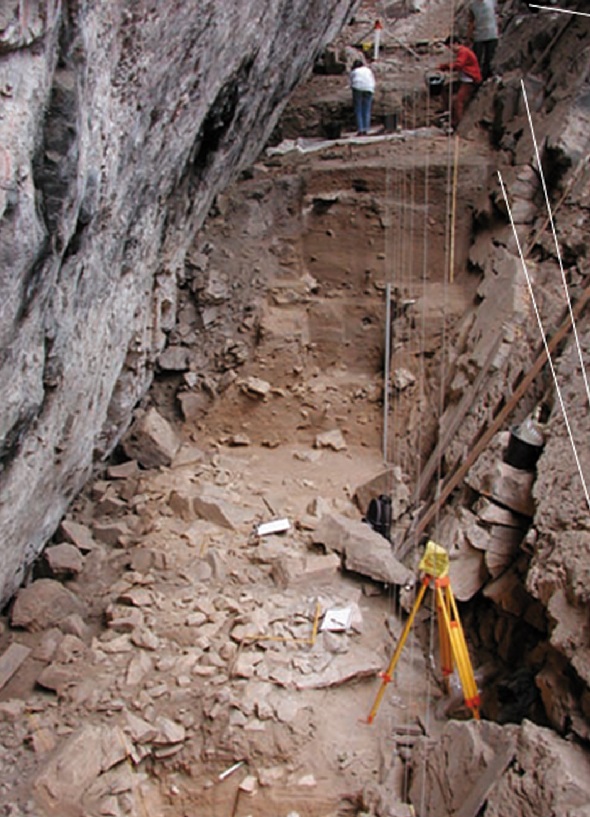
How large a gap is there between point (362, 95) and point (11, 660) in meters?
8.53

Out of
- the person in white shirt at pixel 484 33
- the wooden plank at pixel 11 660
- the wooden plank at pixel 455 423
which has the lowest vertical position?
the wooden plank at pixel 11 660

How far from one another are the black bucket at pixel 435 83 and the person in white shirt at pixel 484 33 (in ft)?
1.83

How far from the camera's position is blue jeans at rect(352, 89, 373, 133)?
10.7m

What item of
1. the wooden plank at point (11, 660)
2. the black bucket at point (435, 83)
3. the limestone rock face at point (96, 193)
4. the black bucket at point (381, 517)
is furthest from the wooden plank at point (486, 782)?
the black bucket at point (435, 83)

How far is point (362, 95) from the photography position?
422 inches

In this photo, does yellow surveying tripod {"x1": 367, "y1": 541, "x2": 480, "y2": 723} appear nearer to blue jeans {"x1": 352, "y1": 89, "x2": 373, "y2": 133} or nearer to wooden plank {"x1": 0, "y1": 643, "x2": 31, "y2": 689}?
wooden plank {"x1": 0, "y1": 643, "x2": 31, "y2": 689}

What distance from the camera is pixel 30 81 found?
3346 millimetres

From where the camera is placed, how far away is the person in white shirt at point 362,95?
10656mm

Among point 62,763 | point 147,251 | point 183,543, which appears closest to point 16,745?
point 62,763

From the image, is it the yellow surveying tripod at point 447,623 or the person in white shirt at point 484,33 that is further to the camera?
the person in white shirt at point 484,33

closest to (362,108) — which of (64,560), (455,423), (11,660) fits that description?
(455,423)

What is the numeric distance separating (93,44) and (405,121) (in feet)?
25.9

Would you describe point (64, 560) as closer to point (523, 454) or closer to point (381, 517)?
point (381, 517)

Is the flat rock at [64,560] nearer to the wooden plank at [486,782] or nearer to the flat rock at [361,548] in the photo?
the flat rock at [361,548]
